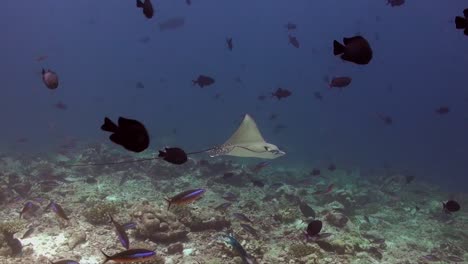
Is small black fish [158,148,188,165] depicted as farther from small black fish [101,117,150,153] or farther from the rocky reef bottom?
the rocky reef bottom

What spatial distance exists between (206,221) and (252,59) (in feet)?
551

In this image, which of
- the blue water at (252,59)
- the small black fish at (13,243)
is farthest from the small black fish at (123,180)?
the blue water at (252,59)

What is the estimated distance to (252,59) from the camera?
561 feet

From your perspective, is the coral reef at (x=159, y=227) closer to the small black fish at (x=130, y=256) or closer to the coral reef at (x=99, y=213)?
the coral reef at (x=99, y=213)

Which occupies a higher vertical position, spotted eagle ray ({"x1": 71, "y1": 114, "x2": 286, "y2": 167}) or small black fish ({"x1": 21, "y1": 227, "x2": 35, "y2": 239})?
spotted eagle ray ({"x1": 71, "y1": 114, "x2": 286, "y2": 167})

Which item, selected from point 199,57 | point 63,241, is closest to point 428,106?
point 199,57

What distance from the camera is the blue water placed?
374 feet

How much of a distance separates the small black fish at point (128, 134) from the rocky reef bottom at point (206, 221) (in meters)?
3.27

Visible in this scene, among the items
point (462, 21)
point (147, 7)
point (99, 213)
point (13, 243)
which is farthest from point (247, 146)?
point (13, 243)

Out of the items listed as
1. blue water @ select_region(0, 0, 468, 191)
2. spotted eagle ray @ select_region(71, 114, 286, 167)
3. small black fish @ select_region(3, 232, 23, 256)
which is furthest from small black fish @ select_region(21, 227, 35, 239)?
blue water @ select_region(0, 0, 468, 191)

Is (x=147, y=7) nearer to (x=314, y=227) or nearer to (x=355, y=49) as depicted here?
(x=355, y=49)

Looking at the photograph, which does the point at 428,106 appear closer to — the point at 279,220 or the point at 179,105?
the point at 179,105

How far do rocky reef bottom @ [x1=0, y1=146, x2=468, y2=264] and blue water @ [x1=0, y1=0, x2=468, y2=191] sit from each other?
7577 cm

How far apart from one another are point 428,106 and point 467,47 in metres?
37.6
